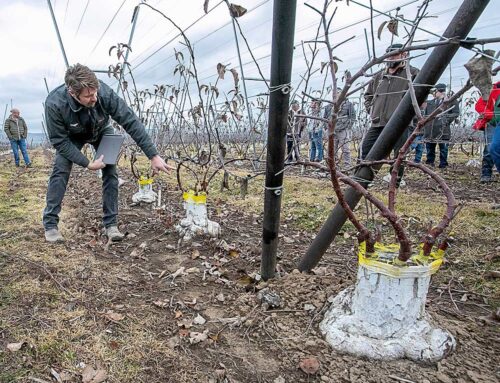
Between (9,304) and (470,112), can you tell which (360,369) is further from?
(470,112)

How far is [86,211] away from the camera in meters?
3.92

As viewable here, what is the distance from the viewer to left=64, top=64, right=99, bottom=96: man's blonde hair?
2.36 m

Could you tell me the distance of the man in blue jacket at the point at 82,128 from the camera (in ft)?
8.04

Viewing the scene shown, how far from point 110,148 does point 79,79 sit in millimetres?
654

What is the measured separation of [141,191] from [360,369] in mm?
3547

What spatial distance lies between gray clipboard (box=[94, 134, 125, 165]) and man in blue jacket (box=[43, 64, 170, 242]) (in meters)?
0.07

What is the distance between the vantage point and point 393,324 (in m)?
1.40

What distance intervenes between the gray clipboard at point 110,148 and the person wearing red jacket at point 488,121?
256cm

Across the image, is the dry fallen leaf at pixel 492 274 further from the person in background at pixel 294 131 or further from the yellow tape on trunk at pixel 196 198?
the yellow tape on trunk at pixel 196 198

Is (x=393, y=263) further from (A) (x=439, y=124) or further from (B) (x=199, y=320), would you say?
(A) (x=439, y=124)

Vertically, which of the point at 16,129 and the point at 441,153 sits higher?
the point at 16,129

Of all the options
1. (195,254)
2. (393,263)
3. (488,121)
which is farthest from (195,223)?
(488,121)

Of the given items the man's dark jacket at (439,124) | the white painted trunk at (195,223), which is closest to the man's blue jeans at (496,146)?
the white painted trunk at (195,223)

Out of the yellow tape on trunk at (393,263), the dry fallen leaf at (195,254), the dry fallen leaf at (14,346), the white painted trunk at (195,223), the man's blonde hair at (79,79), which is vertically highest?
the man's blonde hair at (79,79)
